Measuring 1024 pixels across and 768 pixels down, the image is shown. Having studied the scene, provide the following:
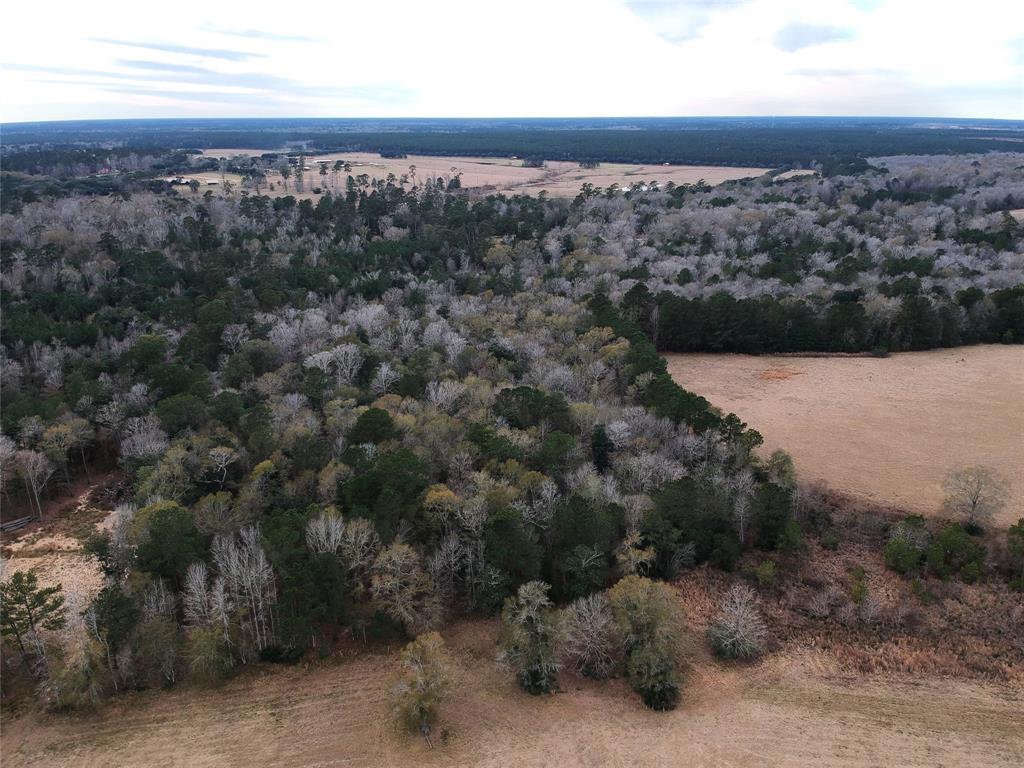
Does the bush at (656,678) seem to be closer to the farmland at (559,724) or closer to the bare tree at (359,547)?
the farmland at (559,724)

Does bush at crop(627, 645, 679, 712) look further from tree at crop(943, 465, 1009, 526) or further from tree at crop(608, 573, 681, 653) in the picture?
tree at crop(943, 465, 1009, 526)

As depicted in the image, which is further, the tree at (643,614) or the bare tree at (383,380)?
the bare tree at (383,380)

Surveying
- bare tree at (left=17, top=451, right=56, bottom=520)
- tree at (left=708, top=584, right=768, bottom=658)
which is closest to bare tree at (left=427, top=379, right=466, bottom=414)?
tree at (left=708, top=584, right=768, bottom=658)

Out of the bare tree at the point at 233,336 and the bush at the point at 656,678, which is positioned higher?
the bare tree at the point at 233,336

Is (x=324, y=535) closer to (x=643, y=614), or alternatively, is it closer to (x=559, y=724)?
(x=559, y=724)

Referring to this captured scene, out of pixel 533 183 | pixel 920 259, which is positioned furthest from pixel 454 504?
pixel 533 183

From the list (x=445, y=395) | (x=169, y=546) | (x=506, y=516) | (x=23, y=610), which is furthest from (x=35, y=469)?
(x=506, y=516)

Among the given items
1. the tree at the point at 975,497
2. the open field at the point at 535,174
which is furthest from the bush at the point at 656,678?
the open field at the point at 535,174
